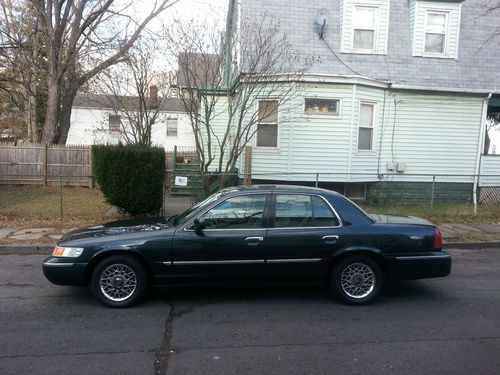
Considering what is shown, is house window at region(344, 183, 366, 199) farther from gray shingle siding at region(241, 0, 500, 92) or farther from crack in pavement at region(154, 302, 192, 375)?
crack in pavement at region(154, 302, 192, 375)

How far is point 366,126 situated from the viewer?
45.4 feet

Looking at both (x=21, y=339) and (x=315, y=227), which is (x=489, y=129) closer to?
(x=315, y=227)

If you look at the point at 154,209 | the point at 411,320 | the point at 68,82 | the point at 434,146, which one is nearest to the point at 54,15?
the point at 68,82

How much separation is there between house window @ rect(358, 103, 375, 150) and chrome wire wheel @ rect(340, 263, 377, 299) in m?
8.98

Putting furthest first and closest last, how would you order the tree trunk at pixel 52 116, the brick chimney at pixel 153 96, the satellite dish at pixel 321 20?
the tree trunk at pixel 52 116 < the brick chimney at pixel 153 96 < the satellite dish at pixel 321 20

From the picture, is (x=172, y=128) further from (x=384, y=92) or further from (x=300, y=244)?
(x=300, y=244)

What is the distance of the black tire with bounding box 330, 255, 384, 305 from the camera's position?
210 inches

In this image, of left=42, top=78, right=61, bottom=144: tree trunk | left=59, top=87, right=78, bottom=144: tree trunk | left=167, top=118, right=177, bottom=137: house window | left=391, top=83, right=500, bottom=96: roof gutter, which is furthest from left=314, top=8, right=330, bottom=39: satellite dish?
left=167, top=118, right=177, bottom=137: house window

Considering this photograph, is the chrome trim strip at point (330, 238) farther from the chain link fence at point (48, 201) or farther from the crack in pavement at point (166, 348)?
the chain link fence at point (48, 201)

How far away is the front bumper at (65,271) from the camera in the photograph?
201 inches

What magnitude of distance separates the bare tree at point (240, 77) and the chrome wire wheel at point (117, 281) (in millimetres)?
5982

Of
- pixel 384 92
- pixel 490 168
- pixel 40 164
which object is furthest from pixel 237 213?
pixel 40 164

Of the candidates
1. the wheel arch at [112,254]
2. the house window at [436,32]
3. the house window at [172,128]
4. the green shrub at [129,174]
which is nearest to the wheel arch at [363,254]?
the wheel arch at [112,254]

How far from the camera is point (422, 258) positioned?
539 cm
